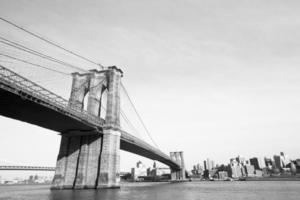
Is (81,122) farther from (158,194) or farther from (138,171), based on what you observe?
(138,171)

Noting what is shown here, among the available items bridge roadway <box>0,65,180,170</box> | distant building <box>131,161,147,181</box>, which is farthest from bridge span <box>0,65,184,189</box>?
distant building <box>131,161,147,181</box>

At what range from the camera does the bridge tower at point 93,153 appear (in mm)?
35312

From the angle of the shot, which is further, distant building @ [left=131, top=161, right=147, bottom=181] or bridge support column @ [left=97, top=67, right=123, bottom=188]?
distant building @ [left=131, top=161, right=147, bottom=181]

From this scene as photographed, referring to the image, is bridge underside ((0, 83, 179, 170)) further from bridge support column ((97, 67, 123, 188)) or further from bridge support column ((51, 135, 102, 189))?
bridge support column ((97, 67, 123, 188))

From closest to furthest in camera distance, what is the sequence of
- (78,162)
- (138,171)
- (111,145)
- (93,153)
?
1. (111,145)
2. (93,153)
3. (78,162)
4. (138,171)

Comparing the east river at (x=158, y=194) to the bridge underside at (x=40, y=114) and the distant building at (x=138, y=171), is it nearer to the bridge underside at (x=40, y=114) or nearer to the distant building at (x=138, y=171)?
the bridge underside at (x=40, y=114)

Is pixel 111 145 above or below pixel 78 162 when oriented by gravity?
above

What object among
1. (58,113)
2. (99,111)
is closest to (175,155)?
(99,111)

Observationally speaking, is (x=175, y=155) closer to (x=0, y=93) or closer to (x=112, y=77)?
(x=112, y=77)

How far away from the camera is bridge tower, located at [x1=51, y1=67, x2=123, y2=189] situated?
116 feet

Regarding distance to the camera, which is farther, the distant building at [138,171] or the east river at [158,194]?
the distant building at [138,171]

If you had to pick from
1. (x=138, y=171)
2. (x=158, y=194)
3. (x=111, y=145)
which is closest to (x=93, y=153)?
(x=111, y=145)

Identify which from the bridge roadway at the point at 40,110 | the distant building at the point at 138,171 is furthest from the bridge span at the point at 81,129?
the distant building at the point at 138,171

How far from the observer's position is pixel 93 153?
37.4 metres
